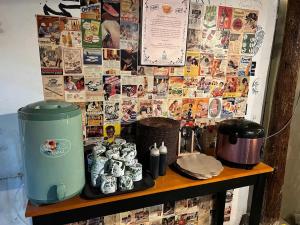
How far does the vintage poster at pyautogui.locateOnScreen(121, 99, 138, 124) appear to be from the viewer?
4.68 ft

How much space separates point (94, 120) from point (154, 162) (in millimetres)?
425

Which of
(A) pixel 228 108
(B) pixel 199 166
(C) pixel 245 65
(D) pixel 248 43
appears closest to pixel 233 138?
(B) pixel 199 166

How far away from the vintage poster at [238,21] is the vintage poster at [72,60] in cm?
96

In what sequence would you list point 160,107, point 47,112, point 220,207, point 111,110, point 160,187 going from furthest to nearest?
point 220,207 → point 160,107 → point 111,110 → point 160,187 → point 47,112

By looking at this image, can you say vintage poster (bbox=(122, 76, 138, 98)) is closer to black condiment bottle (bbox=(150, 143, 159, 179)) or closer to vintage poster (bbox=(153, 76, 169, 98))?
vintage poster (bbox=(153, 76, 169, 98))

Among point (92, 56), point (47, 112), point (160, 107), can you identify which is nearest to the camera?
point (47, 112)

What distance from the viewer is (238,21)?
155 centimetres

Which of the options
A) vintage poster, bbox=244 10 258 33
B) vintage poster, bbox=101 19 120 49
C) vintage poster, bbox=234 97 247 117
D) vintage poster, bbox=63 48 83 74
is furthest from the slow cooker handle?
vintage poster, bbox=63 48 83 74

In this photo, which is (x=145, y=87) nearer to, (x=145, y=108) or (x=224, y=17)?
(x=145, y=108)

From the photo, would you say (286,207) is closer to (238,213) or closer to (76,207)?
(238,213)

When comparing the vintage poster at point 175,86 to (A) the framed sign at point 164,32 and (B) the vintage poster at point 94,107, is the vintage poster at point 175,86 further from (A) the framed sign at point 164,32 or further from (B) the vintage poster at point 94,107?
(B) the vintage poster at point 94,107

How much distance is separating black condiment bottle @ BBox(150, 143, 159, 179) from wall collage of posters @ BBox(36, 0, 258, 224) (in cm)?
31

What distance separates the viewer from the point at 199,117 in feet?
5.31

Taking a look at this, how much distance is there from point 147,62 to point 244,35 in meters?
0.68
